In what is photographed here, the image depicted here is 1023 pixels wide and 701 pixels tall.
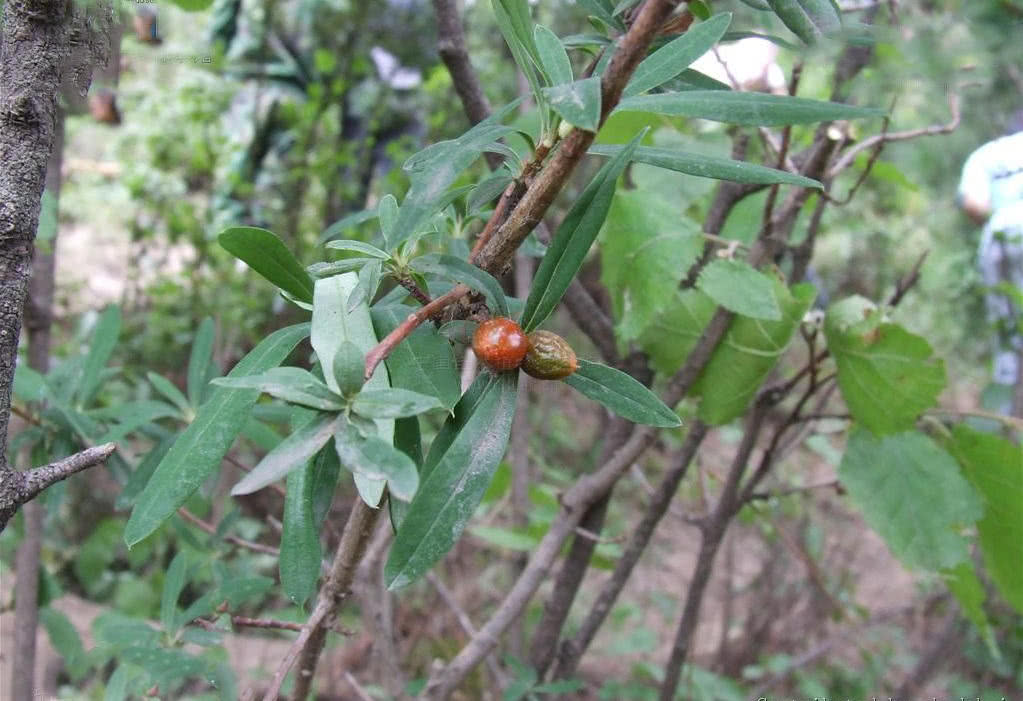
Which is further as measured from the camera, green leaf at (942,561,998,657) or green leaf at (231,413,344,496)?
green leaf at (942,561,998,657)

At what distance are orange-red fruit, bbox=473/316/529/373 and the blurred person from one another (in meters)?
0.83

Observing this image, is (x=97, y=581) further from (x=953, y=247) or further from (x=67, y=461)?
(x=953, y=247)

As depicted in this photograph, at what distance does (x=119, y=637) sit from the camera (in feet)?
2.43

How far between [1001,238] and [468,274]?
1520 millimetres

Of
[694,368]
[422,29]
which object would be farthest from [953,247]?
[422,29]

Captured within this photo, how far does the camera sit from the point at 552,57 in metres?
0.41

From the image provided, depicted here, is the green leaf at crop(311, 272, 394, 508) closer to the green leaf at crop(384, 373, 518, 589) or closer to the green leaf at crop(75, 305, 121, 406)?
the green leaf at crop(384, 373, 518, 589)

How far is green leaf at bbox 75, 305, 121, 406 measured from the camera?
81 cm

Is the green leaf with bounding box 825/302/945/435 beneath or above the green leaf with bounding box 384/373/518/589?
above

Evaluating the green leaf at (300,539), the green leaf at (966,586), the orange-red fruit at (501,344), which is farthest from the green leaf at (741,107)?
the green leaf at (966,586)

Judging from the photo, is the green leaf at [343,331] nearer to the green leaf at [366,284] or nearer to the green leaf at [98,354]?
the green leaf at [366,284]

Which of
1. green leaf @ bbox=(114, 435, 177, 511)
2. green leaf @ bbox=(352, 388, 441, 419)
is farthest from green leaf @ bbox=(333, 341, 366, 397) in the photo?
green leaf @ bbox=(114, 435, 177, 511)

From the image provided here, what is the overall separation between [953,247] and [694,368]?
1.69m

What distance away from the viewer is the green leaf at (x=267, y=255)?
41cm
